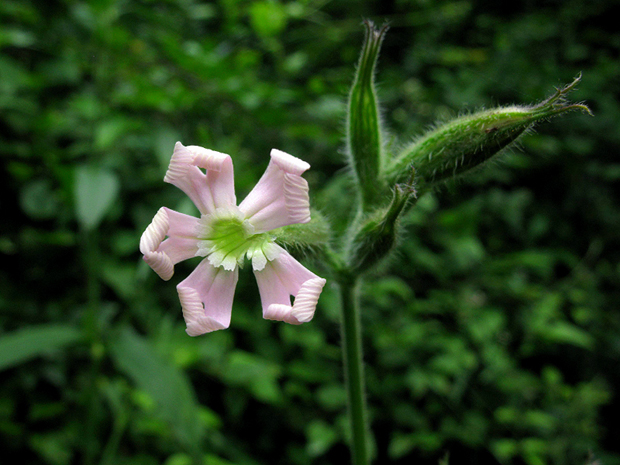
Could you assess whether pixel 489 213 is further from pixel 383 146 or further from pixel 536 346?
pixel 383 146

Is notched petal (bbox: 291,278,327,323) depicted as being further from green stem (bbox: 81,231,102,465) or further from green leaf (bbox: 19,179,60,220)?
green leaf (bbox: 19,179,60,220)

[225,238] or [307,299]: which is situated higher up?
[225,238]

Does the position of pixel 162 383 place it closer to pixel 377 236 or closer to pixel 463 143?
pixel 377 236

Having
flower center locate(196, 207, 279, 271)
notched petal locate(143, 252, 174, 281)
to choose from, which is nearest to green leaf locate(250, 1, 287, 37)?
flower center locate(196, 207, 279, 271)

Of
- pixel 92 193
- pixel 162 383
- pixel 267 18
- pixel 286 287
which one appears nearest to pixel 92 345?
pixel 162 383

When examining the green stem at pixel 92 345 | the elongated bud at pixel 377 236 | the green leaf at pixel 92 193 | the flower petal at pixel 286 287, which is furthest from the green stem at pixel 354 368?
A: the green stem at pixel 92 345

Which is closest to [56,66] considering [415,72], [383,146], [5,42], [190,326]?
[5,42]
